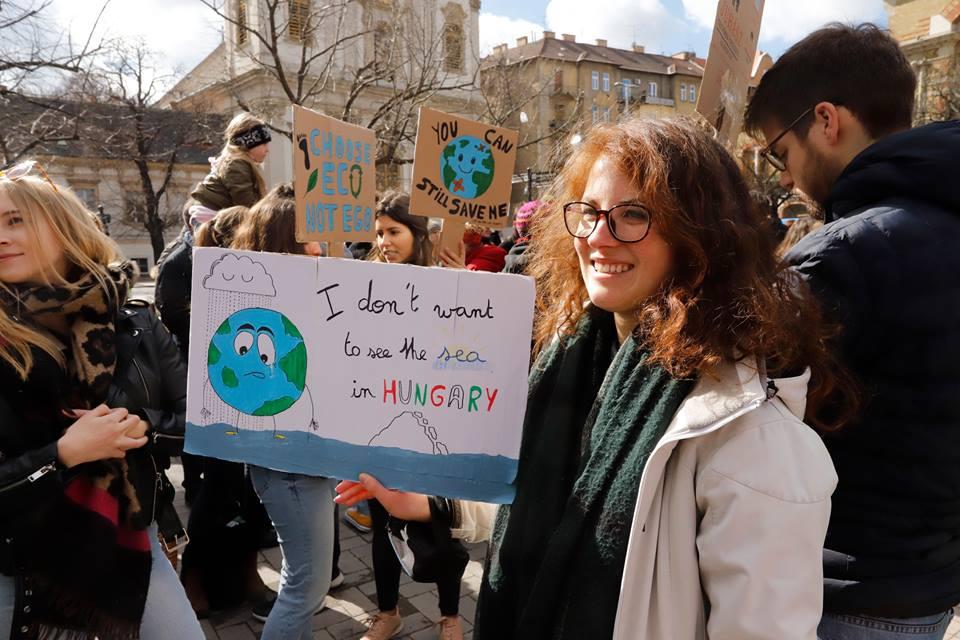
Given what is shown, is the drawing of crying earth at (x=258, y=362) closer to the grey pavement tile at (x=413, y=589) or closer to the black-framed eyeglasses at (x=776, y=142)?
the black-framed eyeglasses at (x=776, y=142)

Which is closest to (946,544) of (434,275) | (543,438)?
(543,438)

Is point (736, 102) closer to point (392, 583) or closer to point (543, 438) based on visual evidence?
point (543, 438)

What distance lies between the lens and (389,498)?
156 centimetres

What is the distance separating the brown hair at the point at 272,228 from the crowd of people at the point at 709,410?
2.72ft

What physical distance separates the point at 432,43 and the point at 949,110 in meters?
13.0

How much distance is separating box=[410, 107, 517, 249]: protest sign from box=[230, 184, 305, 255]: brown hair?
581 mm

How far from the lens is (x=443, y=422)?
156cm

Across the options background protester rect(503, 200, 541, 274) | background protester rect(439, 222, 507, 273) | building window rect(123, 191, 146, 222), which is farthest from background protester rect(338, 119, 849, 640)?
building window rect(123, 191, 146, 222)

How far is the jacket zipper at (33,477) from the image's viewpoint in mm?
1777

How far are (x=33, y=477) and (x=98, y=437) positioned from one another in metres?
0.19

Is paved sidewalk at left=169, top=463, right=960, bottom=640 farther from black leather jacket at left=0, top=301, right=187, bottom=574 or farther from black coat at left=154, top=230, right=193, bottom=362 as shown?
black coat at left=154, top=230, right=193, bottom=362

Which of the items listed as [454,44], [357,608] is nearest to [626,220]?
[357,608]

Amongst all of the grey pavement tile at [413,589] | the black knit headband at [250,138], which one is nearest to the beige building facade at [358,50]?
the black knit headband at [250,138]

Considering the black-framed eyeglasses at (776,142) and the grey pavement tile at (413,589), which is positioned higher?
the black-framed eyeglasses at (776,142)
